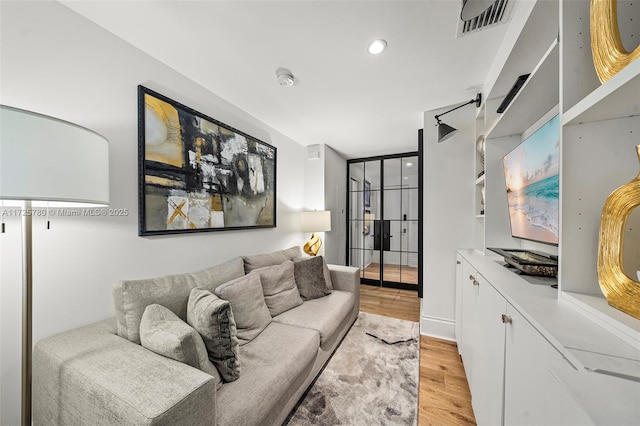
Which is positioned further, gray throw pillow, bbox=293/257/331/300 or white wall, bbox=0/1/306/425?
gray throw pillow, bbox=293/257/331/300

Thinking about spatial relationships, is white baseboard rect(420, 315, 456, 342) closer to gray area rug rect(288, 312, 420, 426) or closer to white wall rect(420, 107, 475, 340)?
white wall rect(420, 107, 475, 340)

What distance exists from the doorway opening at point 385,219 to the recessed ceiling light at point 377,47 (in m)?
2.56

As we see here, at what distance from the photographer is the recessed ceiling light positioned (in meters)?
1.49

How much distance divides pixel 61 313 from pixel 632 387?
2.14 meters

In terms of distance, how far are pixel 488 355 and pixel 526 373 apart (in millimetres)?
453

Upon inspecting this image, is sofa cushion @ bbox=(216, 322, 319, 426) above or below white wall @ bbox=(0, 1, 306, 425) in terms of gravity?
below

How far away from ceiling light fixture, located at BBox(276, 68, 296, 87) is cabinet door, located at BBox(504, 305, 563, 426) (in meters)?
2.02

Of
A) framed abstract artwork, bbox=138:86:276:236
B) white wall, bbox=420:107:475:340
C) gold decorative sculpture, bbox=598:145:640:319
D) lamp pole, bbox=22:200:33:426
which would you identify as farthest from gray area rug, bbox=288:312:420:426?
framed abstract artwork, bbox=138:86:276:236

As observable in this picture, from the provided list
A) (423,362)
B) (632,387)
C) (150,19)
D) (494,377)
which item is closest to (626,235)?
(632,387)

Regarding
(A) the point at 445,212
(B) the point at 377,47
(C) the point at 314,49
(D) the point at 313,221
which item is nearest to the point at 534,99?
(B) the point at 377,47

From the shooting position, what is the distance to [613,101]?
65 cm

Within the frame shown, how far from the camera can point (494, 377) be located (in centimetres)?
106

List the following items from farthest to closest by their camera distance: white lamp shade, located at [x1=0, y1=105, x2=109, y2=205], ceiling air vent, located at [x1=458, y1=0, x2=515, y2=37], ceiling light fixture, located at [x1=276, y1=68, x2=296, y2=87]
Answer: ceiling light fixture, located at [x1=276, y1=68, x2=296, y2=87]
ceiling air vent, located at [x1=458, y1=0, x2=515, y2=37]
white lamp shade, located at [x1=0, y1=105, x2=109, y2=205]

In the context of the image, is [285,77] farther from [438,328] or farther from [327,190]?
[438,328]
